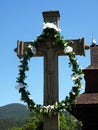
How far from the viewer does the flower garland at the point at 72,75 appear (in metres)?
9.72

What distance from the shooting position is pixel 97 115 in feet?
59.1

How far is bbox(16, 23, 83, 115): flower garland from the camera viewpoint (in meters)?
9.72

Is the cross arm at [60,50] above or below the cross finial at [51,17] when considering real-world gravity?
below

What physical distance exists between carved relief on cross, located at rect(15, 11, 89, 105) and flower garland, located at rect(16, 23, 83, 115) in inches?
6.8

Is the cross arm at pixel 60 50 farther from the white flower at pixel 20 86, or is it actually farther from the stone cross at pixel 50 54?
the white flower at pixel 20 86

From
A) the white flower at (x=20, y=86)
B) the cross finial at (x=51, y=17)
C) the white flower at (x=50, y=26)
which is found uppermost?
the cross finial at (x=51, y=17)

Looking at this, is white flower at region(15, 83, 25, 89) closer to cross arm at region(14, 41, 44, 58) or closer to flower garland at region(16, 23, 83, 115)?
flower garland at region(16, 23, 83, 115)

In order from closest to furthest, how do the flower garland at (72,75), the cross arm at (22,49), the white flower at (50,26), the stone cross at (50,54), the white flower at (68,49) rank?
the flower garland at (72,75) → the stone cross at (50,54) → the white flower at (68,49) → the white flower at (50,26) → the cross arm at (22,49)

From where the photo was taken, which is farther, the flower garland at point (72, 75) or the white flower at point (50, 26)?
the white flower at point (50, 26)

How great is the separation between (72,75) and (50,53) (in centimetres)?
94

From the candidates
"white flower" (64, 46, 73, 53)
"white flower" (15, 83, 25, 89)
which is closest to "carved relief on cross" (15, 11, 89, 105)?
"white flower" (64, 46, 73, 53)

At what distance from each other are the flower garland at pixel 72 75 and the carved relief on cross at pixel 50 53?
174 mm

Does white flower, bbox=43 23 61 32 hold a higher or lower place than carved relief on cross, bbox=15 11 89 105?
higher

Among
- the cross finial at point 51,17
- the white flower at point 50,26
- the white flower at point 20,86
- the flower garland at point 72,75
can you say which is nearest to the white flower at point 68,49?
the flower garland at point 72,75
